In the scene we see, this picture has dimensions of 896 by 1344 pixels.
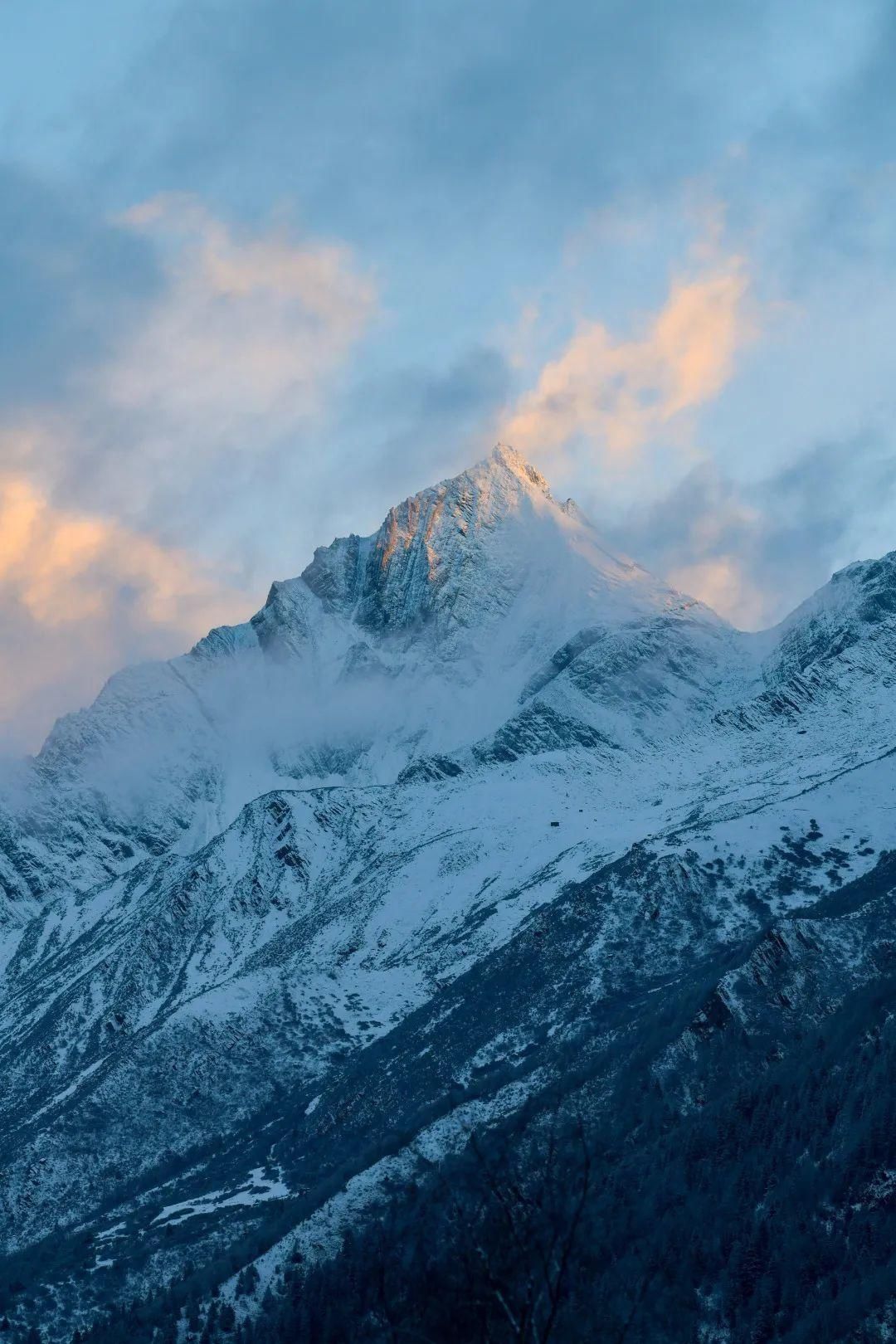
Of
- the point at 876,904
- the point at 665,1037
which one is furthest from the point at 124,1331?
the point at 876,904

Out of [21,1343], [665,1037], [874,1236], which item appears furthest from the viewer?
[665,1037]

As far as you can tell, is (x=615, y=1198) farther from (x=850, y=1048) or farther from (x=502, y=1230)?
(x=502, y=1230)

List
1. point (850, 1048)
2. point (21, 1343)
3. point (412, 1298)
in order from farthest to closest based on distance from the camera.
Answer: point (21, 1343) < point (850, 1048) < point (412, 1298)

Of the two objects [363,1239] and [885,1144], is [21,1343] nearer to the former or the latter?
[363,1239]

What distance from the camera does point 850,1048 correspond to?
461 feet

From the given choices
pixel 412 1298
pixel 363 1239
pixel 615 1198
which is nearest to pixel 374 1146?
pixel 363 1239

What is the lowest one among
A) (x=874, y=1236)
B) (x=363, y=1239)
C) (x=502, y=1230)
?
(x=874, y=1236)

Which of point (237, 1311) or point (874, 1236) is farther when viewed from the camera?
point (237, 1311)

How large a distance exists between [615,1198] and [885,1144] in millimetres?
23093

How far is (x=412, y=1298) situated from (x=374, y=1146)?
84.6 meters

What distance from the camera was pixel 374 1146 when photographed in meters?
168

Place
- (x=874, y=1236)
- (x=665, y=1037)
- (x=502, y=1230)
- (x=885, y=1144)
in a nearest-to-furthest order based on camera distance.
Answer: (x=502, y=1230) → (x=874, y=1236) → (x=885, y=1144) → (x=665, y=1037)

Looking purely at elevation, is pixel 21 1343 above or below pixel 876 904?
above

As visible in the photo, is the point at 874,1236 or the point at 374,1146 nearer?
the point at 874,1236
